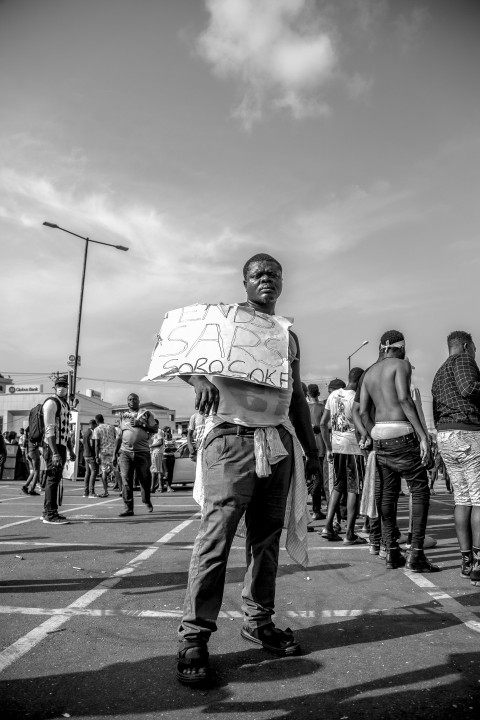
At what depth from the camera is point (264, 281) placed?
3.24 meters

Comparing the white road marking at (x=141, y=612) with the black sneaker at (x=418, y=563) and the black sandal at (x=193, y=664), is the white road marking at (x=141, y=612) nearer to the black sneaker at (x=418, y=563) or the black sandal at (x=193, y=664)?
the black sandal at (x=193, y=664)

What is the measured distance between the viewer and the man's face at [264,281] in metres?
3.24

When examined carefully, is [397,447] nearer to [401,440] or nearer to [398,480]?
[401,440]

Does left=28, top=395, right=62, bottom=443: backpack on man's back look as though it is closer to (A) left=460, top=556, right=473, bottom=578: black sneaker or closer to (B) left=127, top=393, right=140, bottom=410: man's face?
(B) left=127, top=393, right=140, bottom=410: man's face

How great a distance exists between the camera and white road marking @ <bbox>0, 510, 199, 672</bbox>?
2.82m

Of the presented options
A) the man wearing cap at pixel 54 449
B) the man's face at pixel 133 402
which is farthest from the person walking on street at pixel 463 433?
the man's face at pixel 133 402

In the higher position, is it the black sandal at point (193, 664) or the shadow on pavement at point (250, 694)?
the black sandal at point (193, 664)

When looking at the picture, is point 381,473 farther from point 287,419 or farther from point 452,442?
point 287,419

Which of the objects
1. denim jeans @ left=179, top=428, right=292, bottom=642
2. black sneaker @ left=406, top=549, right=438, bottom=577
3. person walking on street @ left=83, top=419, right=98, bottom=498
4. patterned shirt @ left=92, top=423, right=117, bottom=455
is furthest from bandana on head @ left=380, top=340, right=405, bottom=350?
patterned shirt @ left=92, top=423, right=117, bottom=455

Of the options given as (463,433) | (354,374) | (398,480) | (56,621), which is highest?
(354,374)

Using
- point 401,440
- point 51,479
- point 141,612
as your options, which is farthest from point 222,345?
point 51,479

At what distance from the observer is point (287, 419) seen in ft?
10.4

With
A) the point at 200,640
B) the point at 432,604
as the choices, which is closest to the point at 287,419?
the point at 200,640

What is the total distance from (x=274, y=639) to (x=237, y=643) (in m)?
0.24
